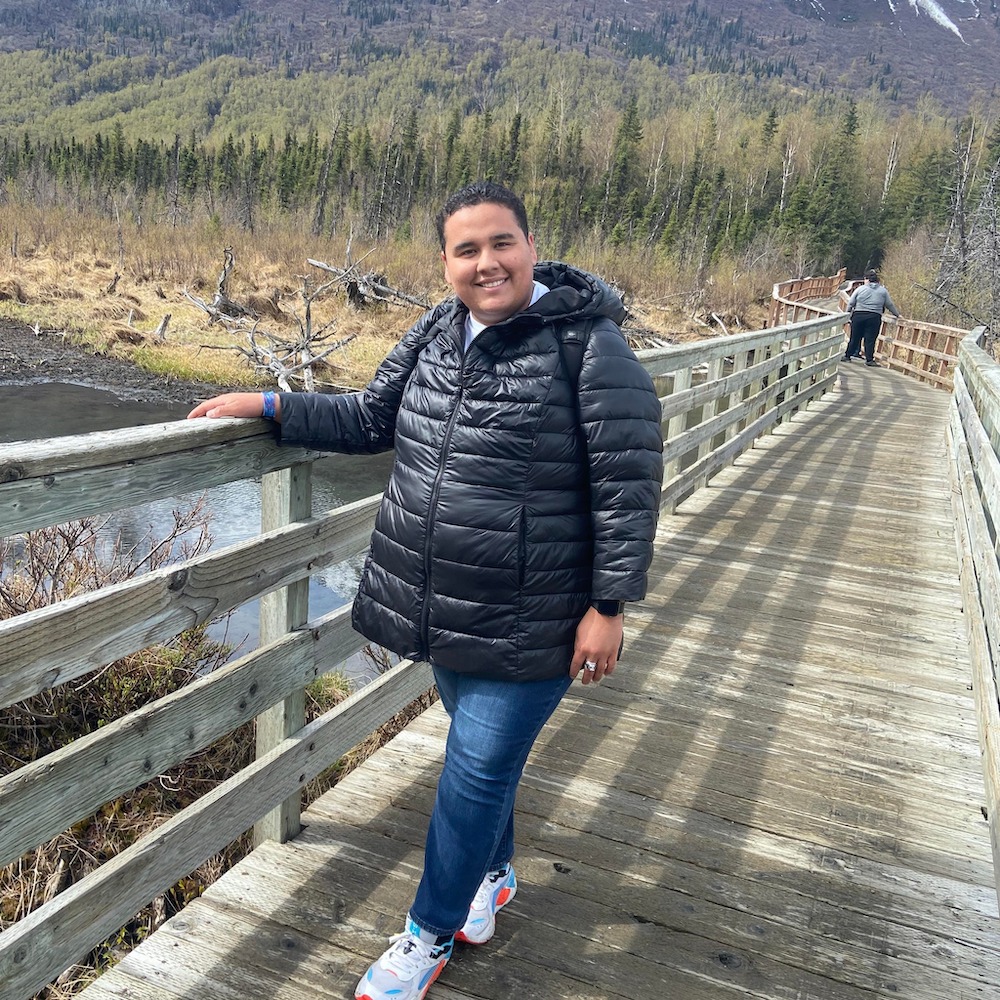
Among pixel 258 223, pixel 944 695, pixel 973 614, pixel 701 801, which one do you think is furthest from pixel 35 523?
pixel 258 223

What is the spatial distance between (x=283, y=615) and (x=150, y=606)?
Result: 0.61 meters

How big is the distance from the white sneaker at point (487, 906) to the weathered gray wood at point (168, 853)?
23.4 inches

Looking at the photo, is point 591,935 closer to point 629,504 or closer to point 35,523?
point 629,504

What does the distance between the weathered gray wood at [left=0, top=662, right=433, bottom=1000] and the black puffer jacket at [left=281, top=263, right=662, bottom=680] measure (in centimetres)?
68

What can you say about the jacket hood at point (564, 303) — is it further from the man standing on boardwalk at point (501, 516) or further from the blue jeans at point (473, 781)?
the blue jeans at point (473, 781)

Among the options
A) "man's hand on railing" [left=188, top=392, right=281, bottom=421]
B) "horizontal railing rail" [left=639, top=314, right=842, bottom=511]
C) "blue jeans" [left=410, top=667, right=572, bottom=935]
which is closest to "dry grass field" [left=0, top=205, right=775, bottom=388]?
"horizontal railing rail" [left=639, top=314, right=842, bottom=511]

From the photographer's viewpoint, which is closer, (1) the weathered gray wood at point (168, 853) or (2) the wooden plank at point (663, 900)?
(1) the weathered gray wood at point (168, 853)

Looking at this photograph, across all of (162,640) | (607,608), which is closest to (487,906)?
(607,608)

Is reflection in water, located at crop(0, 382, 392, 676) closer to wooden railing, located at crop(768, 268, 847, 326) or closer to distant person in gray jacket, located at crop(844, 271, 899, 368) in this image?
distant person in gray jacket, located at crop(844, 271, 899, 368)

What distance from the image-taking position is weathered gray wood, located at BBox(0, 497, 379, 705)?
→ 1.69 m

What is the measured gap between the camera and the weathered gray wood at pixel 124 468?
1.64 m

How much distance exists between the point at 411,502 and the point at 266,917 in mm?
1160

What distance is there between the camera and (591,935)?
2.41 metres

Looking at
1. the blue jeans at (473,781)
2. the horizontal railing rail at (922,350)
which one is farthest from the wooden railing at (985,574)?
the horizontal railing rail at (922,350)
